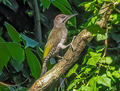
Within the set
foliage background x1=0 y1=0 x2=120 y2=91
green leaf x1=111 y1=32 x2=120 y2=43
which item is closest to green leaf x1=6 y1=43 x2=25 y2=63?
foliage background x1=0 y1=0 x2=120 y2=91

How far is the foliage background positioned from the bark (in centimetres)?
3

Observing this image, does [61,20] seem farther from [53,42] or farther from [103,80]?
[103,80]

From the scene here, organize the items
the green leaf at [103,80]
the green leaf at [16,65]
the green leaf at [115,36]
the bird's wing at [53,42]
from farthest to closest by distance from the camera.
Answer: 1. the green leaf at [16,65]
2. the green leaf at [115,36]
3. the bird's wing at [53,42]
4. the green leaf at [103,80]

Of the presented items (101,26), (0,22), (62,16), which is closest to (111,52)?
(62,16)

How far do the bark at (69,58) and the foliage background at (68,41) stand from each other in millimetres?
26

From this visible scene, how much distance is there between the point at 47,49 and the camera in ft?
2.43

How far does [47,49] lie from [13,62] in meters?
0.50

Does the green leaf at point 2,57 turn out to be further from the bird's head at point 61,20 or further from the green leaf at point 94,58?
the green leaf at point 94,58

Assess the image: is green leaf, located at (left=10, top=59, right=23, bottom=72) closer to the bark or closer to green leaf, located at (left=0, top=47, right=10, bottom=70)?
green leaf, located at (left=0, top=47, right=10, bottom=70)

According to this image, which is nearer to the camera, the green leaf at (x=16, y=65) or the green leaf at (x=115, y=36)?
the green leaf at (x=115, y=36)

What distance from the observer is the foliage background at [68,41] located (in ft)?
1.60

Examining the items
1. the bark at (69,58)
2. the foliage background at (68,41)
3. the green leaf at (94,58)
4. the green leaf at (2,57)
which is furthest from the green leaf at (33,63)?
the green leaf at (94,58)

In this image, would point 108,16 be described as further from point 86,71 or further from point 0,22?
point 0,22

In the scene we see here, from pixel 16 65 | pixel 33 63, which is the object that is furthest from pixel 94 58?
pixel 16 65
